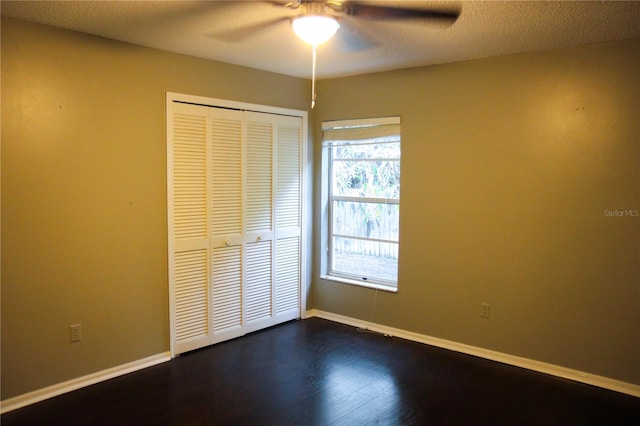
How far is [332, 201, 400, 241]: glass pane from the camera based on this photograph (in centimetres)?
440

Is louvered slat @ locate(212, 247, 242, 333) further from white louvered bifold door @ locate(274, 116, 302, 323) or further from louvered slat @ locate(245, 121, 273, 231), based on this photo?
white louvered bifold door @ locate(274, 116, 302, 323)

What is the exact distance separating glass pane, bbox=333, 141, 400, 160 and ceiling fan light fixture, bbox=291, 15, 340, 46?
1983 millimetres

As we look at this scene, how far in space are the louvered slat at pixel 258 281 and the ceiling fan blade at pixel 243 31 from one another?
70.6 inches

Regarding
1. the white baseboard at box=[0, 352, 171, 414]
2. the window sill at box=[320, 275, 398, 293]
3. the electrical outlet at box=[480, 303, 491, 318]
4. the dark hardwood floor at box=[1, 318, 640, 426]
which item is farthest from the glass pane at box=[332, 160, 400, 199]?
the white baseboard at box=[0, 352, 171, 414]

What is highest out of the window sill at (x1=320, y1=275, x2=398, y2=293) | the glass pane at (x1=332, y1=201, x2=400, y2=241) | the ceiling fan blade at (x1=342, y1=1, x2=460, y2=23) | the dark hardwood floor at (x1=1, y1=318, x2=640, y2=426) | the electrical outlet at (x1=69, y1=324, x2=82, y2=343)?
the ceiling fan blade at (x1=342, y1=1, x2=460, y2=23)

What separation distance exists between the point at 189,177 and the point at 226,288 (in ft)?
3.34

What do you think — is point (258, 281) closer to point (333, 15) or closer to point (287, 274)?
point (287, 274)

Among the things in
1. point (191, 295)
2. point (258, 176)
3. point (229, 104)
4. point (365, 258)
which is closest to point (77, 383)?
point (191, 295)

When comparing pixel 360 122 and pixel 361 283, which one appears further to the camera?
pixel 361 283

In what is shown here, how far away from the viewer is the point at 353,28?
292cm

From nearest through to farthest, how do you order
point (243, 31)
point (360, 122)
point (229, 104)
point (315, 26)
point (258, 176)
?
point (315, 26), point (243, 31), point (229, 104), point (258, 176), point (360, 122)

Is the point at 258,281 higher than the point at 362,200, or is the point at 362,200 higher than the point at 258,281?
the point at 362,200

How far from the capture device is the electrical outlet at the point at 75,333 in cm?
318

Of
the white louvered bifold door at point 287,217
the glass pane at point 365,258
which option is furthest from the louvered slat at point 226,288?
the glass pane at point 365,258
